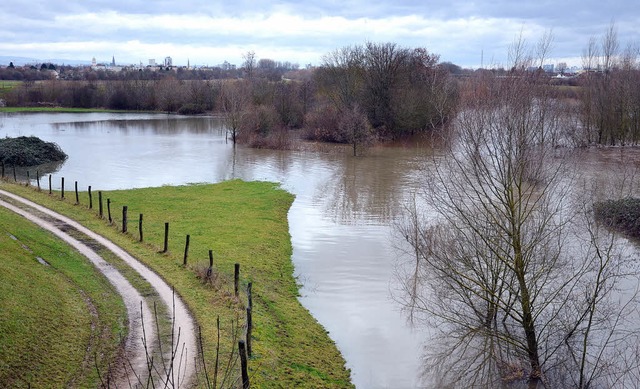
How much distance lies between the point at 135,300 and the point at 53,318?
9.16 feet

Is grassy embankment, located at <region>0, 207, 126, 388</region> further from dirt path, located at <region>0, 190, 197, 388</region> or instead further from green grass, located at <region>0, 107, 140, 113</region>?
green grass, located at <region>0, 107, 140, 113</region>

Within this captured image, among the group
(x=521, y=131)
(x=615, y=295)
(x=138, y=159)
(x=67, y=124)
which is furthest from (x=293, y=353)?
(x=67, y=124)

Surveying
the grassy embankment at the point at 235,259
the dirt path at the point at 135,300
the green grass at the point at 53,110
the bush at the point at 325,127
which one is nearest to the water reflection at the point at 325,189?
the grassy embankment at the point at 235,259

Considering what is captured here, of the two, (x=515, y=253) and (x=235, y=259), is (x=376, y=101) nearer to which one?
(x=235, y=259)

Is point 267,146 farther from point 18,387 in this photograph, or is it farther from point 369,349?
point 18,387

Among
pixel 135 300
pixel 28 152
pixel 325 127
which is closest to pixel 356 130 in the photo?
pixel 325 127

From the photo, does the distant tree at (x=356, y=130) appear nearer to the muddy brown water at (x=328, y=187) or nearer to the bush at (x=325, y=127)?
the muddy brown water at (x=328, y=187)

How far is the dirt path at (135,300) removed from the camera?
14005 mm

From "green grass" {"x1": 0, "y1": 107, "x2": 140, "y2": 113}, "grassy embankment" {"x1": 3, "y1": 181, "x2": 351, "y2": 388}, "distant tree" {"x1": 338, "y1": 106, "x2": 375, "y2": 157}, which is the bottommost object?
"grassy embankment" {"x1": 3, "y1": 181, "x2": 351, "y2": 388}

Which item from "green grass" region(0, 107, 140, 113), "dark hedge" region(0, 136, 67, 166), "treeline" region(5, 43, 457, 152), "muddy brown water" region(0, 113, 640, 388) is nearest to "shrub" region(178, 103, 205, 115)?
"green grass" region(0, 107, 140, 113)

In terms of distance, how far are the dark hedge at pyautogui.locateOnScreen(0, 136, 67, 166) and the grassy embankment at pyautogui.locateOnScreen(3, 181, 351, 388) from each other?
16635 millimetres

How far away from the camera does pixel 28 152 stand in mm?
53000

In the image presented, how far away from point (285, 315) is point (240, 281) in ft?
10.4

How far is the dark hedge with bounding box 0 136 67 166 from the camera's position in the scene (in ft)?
169
